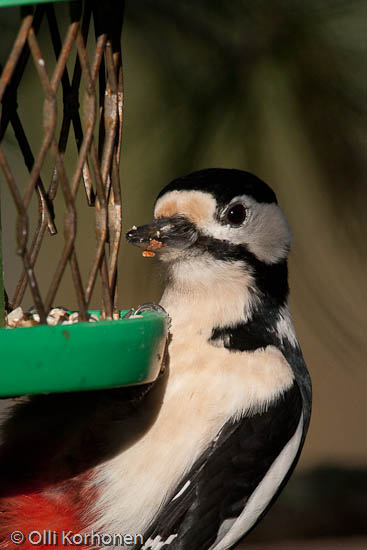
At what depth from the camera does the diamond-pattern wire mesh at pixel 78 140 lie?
1.66 metres

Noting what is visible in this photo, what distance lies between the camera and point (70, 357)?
165cm

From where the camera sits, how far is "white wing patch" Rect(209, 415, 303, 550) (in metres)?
2.29

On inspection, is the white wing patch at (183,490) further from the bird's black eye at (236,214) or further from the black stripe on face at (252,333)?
the bird's black eye at (236,214)

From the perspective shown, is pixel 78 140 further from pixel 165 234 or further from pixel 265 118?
pixel 265 118

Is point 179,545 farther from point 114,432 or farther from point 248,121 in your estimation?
point 248,121

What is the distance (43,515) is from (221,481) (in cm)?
41

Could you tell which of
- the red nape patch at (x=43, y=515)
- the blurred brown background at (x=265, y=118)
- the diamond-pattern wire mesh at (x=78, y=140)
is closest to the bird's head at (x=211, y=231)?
the diamond-pattern wire mesh at (x=78, y=140)

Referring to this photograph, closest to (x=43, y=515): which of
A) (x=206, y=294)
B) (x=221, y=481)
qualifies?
(x=221, y=481)

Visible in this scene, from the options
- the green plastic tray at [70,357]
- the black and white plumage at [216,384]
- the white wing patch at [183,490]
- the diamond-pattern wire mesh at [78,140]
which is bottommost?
the white wing patch at [183,490]

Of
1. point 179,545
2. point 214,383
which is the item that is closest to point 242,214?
point 214,383

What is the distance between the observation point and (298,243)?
335 cm

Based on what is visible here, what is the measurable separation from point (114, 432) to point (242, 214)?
633mm

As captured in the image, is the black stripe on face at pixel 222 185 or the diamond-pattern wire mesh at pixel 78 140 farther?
the black stripe on face at pixel 222 185

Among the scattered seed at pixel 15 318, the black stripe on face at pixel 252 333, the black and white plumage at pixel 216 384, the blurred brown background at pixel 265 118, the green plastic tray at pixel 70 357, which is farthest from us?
the blurred brown background at pixel 265 118
